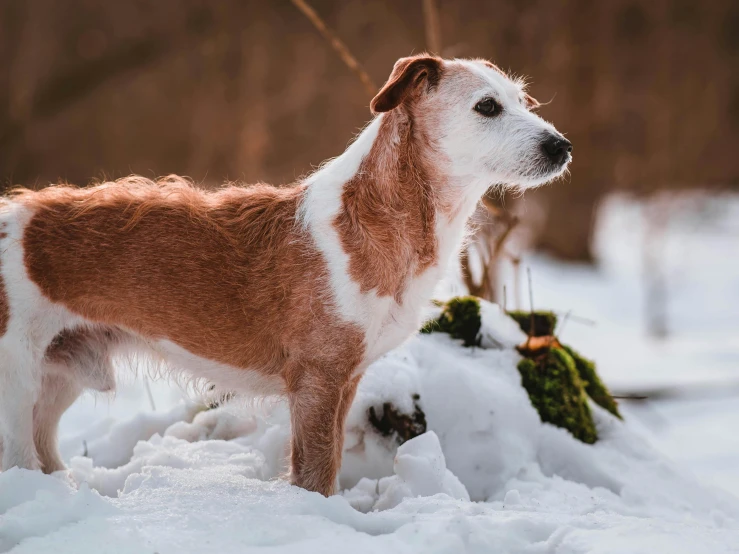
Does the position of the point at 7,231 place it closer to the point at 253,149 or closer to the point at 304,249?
the point at 304,249

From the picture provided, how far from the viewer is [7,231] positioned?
321 centimetres

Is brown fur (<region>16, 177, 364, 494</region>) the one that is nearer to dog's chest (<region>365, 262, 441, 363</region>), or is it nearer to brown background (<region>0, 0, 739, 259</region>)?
dog's chest (<region>365, 262, 441, 363</region>)

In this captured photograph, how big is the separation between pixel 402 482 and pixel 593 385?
76.9 inches

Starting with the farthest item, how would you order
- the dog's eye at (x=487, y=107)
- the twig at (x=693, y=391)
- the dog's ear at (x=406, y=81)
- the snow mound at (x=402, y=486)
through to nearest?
the twig at (x=693, y=391) < the dog's eye at (x=487, y=107) < the dog's ear at (x=406, y=81) < the snow mound at (x=402, y=486)

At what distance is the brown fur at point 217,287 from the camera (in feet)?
10.1

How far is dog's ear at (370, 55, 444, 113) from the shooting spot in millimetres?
2988

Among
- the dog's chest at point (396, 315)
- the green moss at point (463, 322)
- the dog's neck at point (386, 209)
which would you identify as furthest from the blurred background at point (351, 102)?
the dog's neck at point (386, 209)

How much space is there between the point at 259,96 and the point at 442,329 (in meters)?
10.1

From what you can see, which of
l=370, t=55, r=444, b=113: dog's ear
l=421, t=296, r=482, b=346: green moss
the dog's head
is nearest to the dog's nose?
the dog's head

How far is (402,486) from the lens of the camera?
3.25 m

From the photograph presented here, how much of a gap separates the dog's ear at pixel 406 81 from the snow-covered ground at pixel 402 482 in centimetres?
142

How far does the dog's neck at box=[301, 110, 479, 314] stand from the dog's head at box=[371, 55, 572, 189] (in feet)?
0.19

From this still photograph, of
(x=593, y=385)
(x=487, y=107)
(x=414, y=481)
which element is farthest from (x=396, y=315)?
(x=593, y=385)

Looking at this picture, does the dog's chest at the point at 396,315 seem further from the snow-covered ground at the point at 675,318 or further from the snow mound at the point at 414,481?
the snow-covered ground at the point at 675,318
